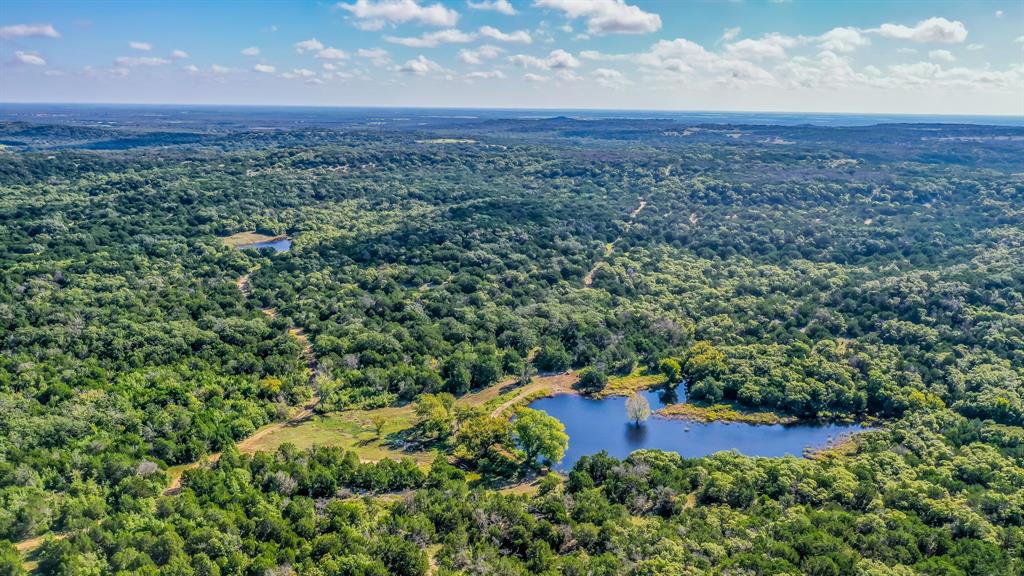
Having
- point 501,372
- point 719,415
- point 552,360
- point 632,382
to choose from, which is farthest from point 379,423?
point 719,415

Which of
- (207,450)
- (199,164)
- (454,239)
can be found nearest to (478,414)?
(207,450)

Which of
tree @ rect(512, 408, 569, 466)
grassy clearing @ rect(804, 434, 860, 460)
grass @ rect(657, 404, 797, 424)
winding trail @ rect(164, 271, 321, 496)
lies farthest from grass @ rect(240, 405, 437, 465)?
grassy clearing @ rect(804, 434, 860, 460)

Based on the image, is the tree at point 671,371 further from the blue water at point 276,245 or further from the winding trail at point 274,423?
the blue water at point 276,245

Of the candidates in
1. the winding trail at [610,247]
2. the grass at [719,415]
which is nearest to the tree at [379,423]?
the grass at [719,415]

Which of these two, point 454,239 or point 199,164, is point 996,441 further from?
point 199,164

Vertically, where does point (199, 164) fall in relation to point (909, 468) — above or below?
above

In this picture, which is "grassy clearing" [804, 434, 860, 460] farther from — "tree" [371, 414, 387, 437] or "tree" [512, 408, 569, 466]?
"tree" [371, 414, 387, 437]
